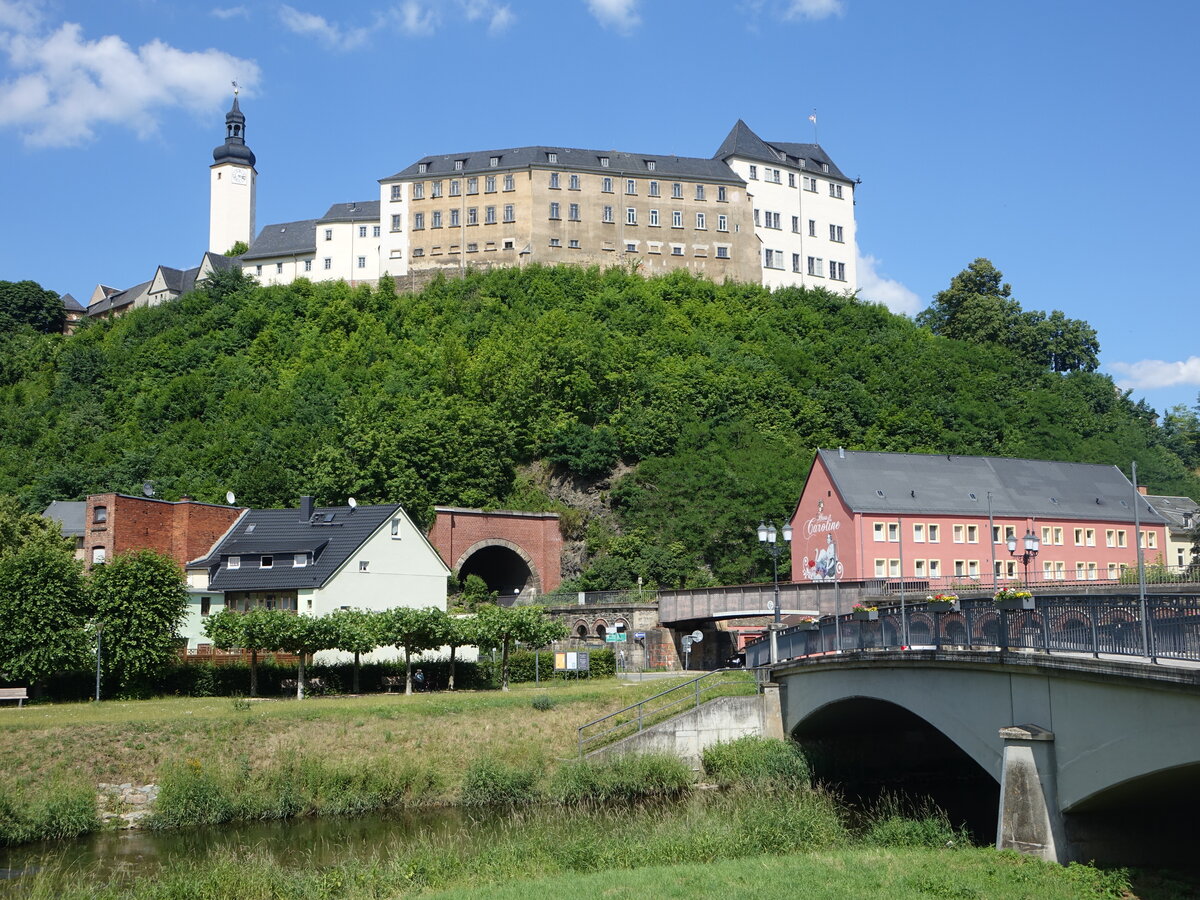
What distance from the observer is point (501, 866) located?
2447 cm

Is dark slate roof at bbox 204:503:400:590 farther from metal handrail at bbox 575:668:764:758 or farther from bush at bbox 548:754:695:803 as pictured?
bush at bbox 548:754:695:803

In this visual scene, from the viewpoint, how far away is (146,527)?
203 feet

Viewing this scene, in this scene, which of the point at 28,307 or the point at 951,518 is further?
the point at 28,307

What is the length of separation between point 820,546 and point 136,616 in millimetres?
35758

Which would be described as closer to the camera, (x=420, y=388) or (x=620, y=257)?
(x=420, y=388)

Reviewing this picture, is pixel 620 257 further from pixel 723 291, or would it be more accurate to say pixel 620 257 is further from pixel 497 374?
pixel 497 374

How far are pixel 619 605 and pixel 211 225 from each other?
84557 mm

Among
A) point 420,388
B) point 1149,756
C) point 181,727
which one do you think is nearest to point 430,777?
point 181,727

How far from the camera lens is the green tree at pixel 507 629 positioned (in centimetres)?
4888

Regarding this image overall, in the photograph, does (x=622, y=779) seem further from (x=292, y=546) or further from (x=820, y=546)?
(x=820, y=546)

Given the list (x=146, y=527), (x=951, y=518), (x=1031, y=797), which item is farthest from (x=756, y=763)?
(x=146, y=527)

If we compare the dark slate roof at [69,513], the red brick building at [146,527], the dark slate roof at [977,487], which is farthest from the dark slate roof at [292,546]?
the dark slate roof at [977,487]

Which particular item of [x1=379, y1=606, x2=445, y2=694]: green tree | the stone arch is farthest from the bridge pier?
the stone arch

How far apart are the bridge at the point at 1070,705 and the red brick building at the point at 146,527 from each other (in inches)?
1651
